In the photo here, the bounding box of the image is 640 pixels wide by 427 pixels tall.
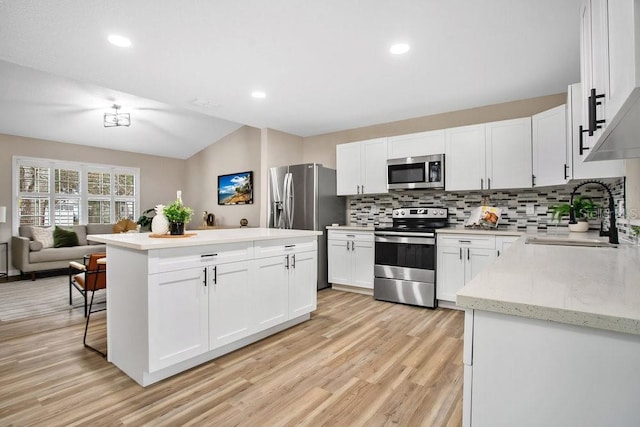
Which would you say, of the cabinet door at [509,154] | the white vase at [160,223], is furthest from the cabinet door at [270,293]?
the cabinet door at [509,154]

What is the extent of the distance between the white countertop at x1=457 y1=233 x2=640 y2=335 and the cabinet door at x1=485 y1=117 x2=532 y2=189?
8.01 feet

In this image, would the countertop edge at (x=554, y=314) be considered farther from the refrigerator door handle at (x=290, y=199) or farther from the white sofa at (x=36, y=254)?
the white sofa at (x=36, y=254)

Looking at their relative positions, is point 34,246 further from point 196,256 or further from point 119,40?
point 196,256

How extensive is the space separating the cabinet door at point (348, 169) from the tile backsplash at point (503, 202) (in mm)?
398

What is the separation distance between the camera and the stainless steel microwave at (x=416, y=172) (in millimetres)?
4012

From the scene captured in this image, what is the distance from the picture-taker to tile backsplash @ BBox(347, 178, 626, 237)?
358 cm

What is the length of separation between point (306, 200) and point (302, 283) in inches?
64.1

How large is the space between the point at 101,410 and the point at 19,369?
101 centimetres

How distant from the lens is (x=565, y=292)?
0.87 m

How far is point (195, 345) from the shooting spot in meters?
2.29

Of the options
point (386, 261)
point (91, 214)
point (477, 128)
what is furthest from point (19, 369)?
point (91, 214)

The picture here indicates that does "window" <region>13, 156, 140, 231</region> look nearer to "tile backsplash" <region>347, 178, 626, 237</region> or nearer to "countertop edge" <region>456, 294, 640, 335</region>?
"tile backsplash" <region>347, 178, 626, 237</region>

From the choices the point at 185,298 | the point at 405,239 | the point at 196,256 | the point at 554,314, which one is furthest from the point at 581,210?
the point at 185,298

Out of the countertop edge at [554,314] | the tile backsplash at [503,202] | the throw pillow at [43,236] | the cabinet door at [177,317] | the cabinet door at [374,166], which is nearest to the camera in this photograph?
the countertop edge at [554,314]
